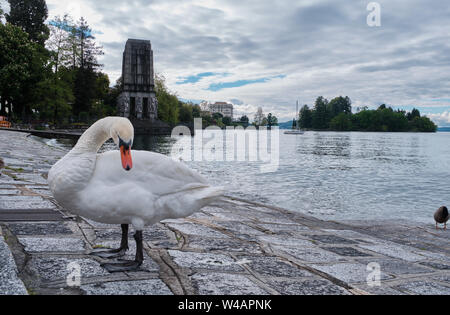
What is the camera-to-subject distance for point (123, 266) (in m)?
3.06

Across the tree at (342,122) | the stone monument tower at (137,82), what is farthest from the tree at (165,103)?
the tree at (342,122)

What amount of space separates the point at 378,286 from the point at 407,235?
18.7 feet

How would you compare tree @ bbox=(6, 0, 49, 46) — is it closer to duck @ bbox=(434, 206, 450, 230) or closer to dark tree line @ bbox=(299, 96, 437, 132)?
duck @ bbox=(434, 206, 450, 230)

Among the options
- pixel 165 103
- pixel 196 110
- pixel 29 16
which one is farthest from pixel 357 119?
pixel 29 16

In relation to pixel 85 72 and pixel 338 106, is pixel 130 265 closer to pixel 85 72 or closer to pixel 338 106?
pixel 85 72

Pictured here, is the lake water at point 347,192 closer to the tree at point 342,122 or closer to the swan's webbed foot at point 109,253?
the swan's webbed foot at point 109,253

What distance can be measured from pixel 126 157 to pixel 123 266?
0.97 m

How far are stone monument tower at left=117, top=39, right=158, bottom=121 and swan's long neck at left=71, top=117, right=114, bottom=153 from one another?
254 feet

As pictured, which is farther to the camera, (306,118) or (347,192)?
(306,118)

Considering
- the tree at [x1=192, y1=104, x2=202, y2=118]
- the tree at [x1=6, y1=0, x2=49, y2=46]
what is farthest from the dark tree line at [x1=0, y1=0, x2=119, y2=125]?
the tree at [x1=192, y1=104, x2=202, y2=118]

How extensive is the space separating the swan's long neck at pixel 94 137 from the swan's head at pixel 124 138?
208 mm

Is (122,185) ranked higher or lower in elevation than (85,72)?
lower
